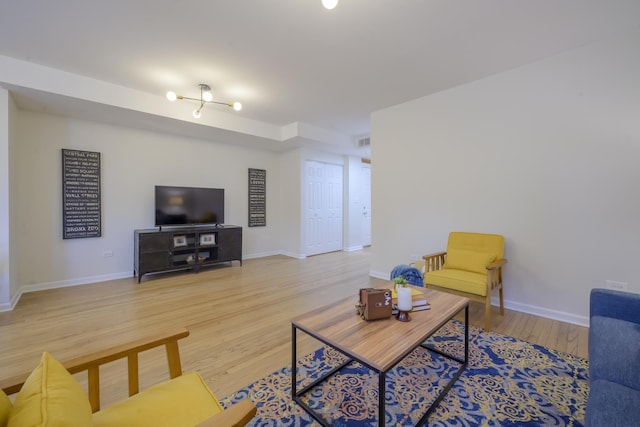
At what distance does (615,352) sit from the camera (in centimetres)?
130

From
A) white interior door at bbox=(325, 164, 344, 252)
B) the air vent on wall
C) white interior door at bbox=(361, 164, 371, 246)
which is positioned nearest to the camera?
the air vent on wall

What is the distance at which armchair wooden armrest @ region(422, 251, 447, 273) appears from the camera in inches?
118

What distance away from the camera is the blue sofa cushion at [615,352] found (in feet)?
3.93

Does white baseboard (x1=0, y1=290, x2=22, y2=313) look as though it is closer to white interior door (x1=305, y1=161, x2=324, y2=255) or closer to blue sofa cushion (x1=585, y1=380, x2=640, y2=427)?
white interior door (x1=305, y1=161, x2=324, y2=255)

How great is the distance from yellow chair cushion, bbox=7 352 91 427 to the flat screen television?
3.90m

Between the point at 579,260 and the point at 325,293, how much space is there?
2684mm

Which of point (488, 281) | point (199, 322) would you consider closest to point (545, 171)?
point (488, 281)

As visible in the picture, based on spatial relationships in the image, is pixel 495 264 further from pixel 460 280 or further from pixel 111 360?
pixel 111 360

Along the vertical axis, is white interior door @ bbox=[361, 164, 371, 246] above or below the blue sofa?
above

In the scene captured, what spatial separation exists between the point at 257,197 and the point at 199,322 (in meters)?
3.44

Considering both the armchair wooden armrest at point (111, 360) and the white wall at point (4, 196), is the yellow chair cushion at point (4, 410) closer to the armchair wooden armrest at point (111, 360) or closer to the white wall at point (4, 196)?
the armchair wooden armrest at point (111, 360)

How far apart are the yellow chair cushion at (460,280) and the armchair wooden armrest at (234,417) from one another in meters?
2.31

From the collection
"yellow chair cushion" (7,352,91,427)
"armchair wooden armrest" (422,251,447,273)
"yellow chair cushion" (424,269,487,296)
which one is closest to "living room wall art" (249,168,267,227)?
"armchair wooden armrest" (422,251,447,273)

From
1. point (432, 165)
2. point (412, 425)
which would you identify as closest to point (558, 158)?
point (432, 165)
